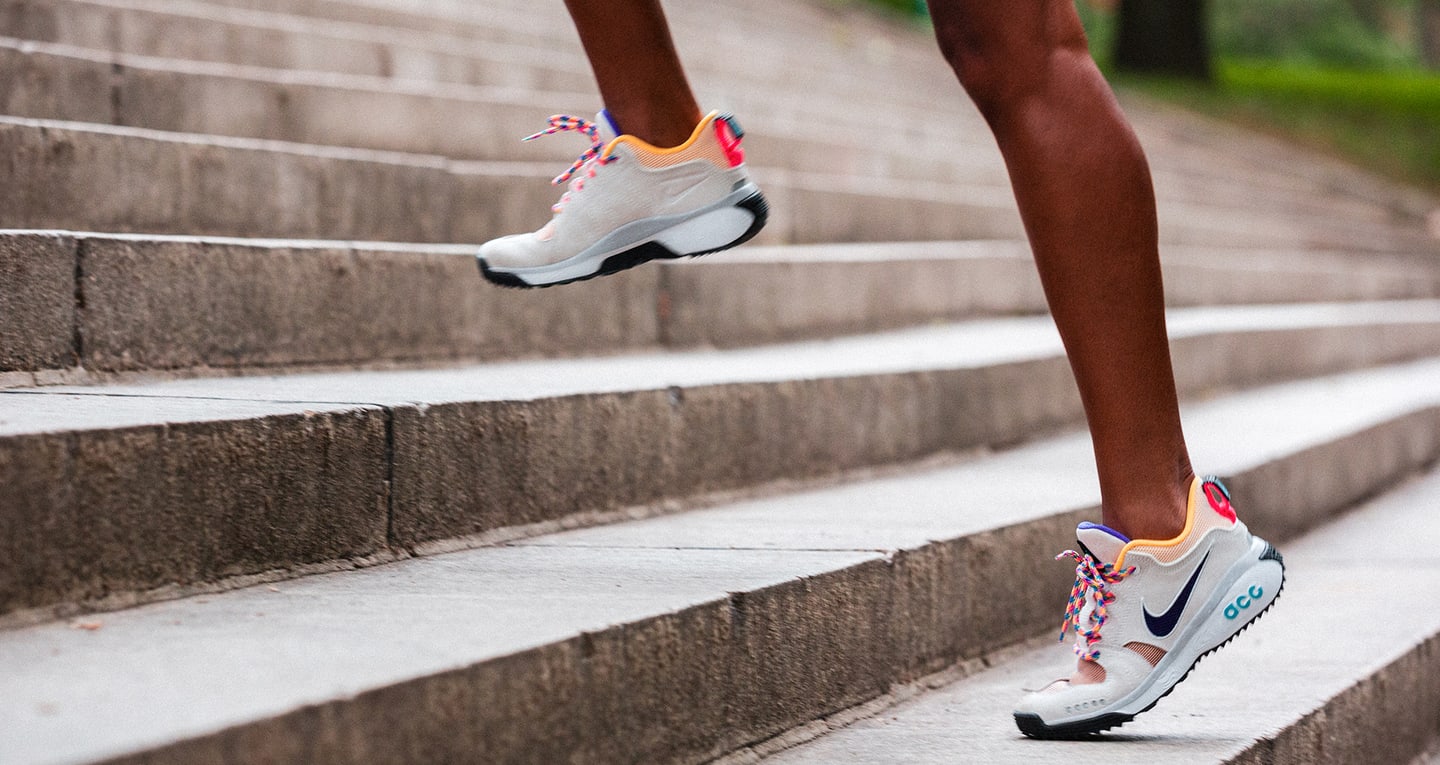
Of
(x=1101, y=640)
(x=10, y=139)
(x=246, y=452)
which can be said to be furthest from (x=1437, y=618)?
(x=10, y=139)

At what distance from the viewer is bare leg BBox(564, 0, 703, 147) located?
2.01 metres

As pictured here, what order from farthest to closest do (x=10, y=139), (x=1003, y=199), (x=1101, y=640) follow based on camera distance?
(x=1003, y=199) → (x=10, y=139) → (x=1101, y=640)

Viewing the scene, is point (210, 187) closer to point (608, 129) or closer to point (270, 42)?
point (608, 129)

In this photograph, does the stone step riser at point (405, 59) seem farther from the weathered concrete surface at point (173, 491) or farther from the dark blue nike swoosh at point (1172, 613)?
the dark blue nike swoosh at point (1172, 613)

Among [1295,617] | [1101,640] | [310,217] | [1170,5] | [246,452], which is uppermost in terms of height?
[1170,5]

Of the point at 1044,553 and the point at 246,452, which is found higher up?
the point at 246,452

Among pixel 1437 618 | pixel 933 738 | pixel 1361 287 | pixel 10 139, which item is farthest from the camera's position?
pixel 1361 287

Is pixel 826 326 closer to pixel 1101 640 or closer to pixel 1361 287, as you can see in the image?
pixel 1101 640

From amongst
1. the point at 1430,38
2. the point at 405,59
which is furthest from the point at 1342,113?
the point at 1430,38

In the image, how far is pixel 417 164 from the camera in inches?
132

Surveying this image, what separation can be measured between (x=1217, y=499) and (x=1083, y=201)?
1.39 ft

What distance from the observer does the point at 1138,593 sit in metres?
1.85

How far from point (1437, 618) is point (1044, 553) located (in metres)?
0.81

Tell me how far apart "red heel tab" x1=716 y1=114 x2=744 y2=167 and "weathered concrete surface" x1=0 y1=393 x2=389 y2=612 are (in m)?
0.59
